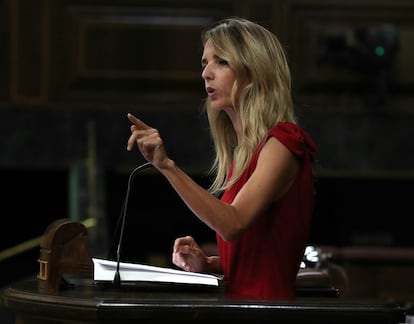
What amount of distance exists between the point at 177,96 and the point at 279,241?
4326 mm

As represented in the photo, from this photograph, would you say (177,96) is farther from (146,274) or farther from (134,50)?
(146,274)

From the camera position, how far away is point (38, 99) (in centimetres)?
700

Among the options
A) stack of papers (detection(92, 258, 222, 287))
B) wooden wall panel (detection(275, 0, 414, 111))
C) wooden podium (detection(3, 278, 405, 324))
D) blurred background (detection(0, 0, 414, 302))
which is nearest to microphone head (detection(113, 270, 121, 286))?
stack of papers (detection(92, 258, 222, 287))

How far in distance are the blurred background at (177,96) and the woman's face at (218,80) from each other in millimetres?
3949

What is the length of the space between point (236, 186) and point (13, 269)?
4396 mm

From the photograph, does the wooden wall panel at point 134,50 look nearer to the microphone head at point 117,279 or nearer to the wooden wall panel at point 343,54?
the wooden wall panel at point 343,54

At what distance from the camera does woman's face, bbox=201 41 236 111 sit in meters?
2.80

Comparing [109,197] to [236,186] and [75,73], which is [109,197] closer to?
[75,73]

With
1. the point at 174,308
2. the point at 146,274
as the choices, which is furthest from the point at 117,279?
the point at 174,308

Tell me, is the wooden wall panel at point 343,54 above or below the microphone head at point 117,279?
above

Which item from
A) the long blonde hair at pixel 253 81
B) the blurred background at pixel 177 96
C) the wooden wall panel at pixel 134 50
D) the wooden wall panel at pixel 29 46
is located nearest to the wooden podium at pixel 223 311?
the long blonde hair at pixel 253 81

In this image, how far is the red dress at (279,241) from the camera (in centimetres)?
265

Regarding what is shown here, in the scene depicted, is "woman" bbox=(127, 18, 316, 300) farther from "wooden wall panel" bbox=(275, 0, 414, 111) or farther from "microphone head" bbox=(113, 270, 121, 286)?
"wooden wall panel" bbox=(275, 0, 414, 111)

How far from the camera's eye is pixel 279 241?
266 centimetres
